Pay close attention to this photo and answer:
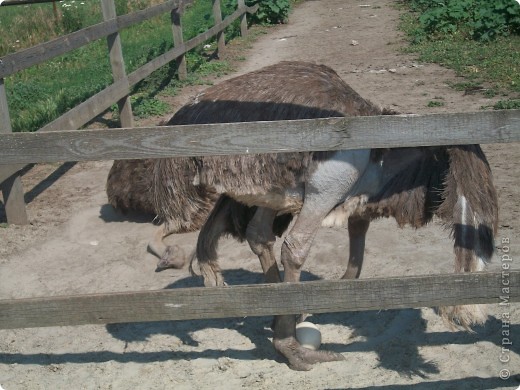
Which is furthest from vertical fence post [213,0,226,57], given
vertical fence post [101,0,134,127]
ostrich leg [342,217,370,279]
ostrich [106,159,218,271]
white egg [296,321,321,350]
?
white egg [296,321,321,350]

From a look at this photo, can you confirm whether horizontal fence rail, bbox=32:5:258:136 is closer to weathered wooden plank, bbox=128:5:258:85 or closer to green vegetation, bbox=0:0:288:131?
weathered wooden plank, bbox=128:5:258:85

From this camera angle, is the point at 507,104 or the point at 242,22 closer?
the point at 507,104

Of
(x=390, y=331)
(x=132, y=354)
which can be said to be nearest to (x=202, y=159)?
(x=132, y=354)

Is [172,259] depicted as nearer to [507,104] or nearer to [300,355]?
[300,355]

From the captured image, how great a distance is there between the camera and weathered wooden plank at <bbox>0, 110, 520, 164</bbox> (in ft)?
9.58

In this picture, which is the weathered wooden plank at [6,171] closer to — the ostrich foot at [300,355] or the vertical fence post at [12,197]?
the vertical fence post at [12,197]

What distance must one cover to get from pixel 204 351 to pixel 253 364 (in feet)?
1.07

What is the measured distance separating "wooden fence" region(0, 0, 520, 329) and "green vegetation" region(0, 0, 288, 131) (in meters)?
5.75

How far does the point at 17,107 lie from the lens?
33.3 ft

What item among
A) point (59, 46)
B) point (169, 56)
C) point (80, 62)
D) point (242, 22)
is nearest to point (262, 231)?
point (59, 46)

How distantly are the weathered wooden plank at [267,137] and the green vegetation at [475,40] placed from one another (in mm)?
6267

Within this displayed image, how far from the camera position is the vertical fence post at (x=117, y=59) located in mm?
8606

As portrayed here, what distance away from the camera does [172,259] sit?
17.7ft

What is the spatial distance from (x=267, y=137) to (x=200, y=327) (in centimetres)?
195
